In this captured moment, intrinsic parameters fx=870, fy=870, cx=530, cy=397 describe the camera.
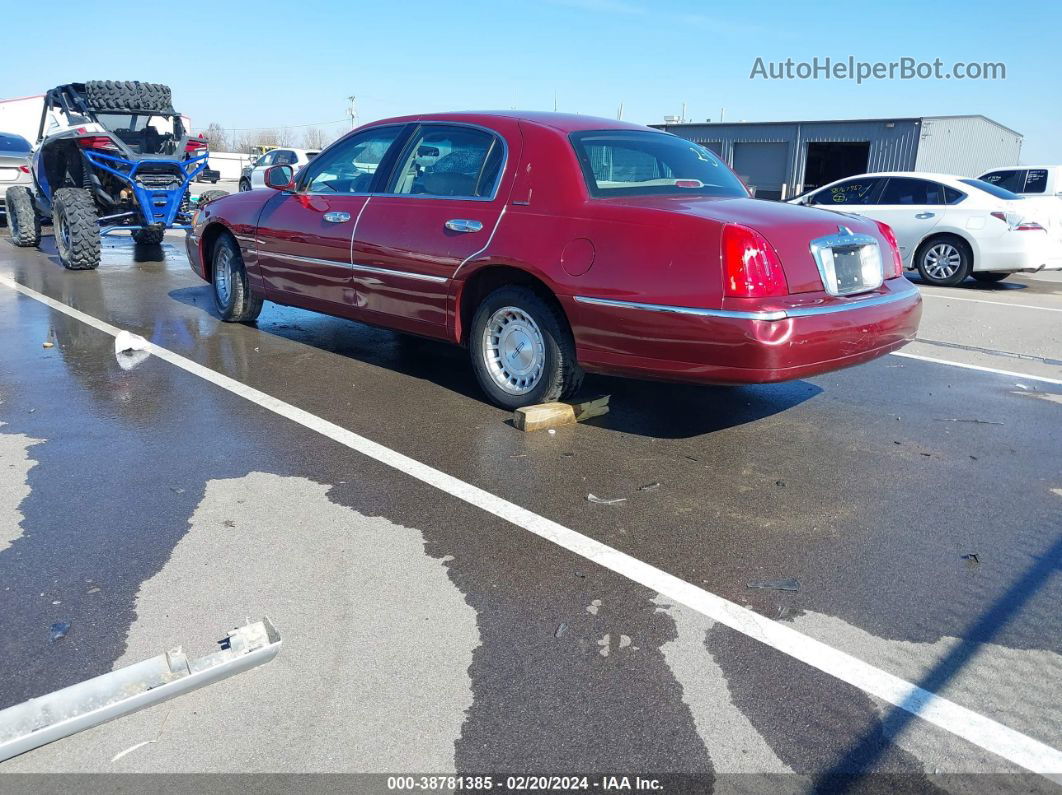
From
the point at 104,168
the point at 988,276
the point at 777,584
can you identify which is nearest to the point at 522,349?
the point at 777,584

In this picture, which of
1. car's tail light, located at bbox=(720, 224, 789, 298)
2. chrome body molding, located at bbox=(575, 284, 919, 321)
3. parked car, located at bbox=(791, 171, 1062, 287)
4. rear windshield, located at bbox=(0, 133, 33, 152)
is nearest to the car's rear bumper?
chrome body molding, located at bbox=(575, 284, 919, 321)

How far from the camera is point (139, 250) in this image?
523 inches

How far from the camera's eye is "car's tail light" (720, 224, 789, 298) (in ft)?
13.1

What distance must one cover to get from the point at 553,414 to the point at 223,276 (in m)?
4.02

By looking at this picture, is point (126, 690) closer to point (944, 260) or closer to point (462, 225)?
point (462, 225)

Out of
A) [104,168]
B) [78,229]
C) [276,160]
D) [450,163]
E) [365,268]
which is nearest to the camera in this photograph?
[450,163]

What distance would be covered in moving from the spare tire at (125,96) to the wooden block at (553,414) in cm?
980

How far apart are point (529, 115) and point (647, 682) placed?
3723 millimetres

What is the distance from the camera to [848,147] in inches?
1113

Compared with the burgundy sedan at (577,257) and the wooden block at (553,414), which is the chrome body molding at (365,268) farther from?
the wooden block at (553,414)

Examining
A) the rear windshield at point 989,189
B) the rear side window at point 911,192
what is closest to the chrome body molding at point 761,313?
the rear side window at point 911,192

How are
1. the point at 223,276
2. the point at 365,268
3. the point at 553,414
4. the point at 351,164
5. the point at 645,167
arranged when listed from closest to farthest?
the point at 553,414 < the point at 645,167 < the point at 365,268 < the point at 351,164 < the point at 223,276

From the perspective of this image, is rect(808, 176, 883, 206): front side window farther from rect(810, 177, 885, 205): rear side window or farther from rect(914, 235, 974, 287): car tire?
rect(914, 235, 974, 287): car tire

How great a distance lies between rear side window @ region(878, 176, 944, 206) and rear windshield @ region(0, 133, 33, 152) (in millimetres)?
15081
